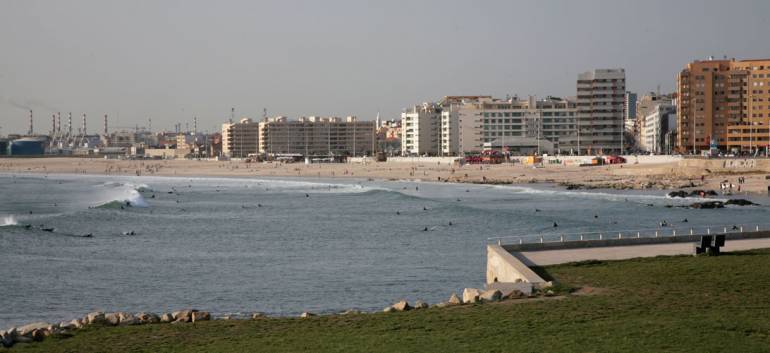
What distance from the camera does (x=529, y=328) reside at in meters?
17.5

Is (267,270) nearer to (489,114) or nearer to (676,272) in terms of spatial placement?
(676,272)

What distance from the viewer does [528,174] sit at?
117750 mm

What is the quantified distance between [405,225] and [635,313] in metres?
35.7

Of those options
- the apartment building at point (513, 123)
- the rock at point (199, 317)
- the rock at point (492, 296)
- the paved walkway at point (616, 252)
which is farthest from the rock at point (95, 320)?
the apartment building at point (513, 123)

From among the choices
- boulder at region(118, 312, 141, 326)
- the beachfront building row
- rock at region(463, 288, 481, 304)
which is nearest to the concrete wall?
rock at region(463, 288, 481, 304)

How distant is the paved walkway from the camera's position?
92.6ft

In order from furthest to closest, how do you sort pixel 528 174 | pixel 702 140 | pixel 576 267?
pixel 702 140 → pixel 528 174 → pixel 576 267

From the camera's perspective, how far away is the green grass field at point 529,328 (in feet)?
53.2

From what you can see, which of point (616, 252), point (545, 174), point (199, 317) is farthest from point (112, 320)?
point (545, 174)

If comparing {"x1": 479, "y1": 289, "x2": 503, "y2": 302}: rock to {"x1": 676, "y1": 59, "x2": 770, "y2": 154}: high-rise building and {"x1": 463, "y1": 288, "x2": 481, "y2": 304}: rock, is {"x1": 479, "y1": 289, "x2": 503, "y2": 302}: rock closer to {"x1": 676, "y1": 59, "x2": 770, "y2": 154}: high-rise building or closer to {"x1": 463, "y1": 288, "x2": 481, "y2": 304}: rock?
{"x1": 463, "y1": 288, "x2": 481, "y2": 304}: rock

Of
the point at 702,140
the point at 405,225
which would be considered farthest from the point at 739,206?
the point at 702,140

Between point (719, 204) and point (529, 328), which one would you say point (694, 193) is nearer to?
point (719, 204)

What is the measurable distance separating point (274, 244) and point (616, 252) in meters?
18.9

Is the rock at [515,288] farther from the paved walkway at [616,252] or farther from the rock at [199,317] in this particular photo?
the rock at [199,317]
